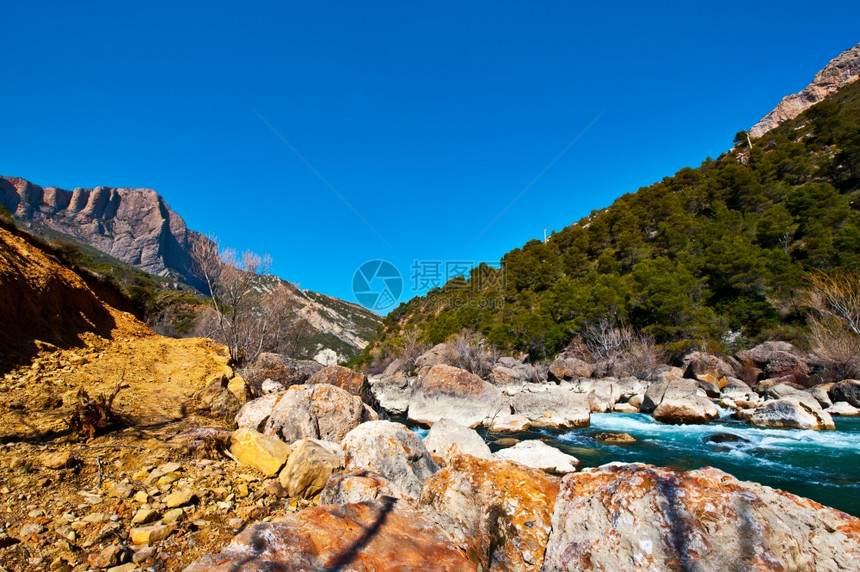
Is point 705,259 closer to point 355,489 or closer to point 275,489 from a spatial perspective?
point 355,489

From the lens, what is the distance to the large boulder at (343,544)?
8.50 feet

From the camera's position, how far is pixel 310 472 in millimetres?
4816

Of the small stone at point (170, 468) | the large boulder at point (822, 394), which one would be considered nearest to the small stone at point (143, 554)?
the small stone at point (170, 468)

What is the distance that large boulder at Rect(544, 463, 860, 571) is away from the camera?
7.92 ft

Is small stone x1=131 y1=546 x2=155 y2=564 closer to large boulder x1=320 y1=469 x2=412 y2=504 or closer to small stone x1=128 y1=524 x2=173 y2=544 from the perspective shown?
small stone x1=128 y1=524 x2=173 y2=544

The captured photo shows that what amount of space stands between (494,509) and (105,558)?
3.28 metres

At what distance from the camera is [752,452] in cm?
1088

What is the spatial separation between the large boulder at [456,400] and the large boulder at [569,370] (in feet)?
42.3

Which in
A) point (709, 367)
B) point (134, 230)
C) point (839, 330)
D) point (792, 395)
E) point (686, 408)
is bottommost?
point (686, 408)

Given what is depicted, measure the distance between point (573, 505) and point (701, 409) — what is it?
53.5 feet

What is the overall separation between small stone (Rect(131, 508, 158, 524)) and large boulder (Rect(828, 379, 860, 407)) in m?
23.9

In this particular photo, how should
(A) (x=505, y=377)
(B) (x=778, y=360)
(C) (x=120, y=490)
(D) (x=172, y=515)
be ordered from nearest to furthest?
(D) (x=172, y=515) < (C) (x=120, y=490) < (B) (x=778, y=360) < (A) (x=505, y=377)

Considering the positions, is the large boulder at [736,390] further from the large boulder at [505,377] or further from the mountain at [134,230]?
the mountain at [134,230]

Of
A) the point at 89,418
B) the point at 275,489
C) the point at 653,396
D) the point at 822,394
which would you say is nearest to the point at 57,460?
the point at 89,418
